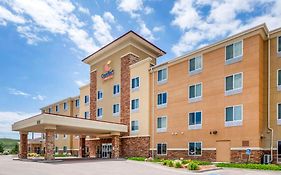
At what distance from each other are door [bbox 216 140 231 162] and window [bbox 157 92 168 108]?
8.27 meters

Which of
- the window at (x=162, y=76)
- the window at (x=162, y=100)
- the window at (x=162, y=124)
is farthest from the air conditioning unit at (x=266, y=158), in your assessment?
the window at (x=162, y=76)

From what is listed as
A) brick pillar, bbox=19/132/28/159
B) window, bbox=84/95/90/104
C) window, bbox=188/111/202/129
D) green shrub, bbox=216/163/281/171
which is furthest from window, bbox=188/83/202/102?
brick pillar, bbox=19/132/28/159

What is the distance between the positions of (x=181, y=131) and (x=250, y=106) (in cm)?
814

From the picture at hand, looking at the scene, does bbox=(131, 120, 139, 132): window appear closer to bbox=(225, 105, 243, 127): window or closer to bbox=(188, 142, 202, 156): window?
bbox=(188, 142, 202, 156): window

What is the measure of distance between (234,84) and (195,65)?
16.8ft

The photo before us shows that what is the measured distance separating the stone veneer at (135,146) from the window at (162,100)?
425cm

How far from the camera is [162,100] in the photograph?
32406mm

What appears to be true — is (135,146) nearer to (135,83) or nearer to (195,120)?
(135,83)

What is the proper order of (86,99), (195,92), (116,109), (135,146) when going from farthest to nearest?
(86,99) → (116,109) → (135,146) → (195,92)

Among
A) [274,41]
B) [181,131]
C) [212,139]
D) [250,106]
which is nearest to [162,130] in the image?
[181,131]

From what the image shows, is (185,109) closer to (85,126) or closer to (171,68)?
(171,68)

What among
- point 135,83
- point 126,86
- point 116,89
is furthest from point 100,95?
point 135,83

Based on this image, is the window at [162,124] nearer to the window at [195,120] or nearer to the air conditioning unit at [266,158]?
the window at [195,120]

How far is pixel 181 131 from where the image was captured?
2948 centimetres
